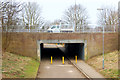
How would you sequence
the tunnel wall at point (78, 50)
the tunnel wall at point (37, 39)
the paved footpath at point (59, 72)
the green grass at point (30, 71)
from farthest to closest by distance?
the tunnel wall at point (78, 50)
the tunnel wall at point (37, 39)
the paved footpath at point (59, 72)
the green grass at point (30, 71)

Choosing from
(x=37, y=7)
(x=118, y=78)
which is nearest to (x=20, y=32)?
(x=118, y=78)

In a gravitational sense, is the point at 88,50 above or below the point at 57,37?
below

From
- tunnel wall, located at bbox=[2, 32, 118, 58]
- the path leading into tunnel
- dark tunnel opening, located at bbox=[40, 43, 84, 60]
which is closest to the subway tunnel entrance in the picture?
dark tunnel opening, located at bbox=[40, 43, 84, 60]

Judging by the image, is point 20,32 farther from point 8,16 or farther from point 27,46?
point 8,16

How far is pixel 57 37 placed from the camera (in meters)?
24.0

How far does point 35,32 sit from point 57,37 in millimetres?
3241

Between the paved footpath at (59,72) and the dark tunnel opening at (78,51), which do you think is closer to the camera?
the paved footpath at (59,72)

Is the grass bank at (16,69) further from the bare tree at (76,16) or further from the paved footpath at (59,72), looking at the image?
the bare tree at (76,16)

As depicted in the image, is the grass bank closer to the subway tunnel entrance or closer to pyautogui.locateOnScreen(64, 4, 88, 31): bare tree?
the subway tunnel entrance

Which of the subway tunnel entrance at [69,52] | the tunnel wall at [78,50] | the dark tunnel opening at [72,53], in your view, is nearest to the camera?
the subway tunnel entrance at [69,52]

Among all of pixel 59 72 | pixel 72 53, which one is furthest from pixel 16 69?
pixel 72 53

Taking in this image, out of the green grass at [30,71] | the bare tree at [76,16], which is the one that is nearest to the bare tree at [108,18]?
the bare tree at [76,16]

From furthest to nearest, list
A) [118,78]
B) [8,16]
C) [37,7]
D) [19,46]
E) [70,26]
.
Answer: [37,7] → [70,26] → [19,46] → [8,16] → [118,78]

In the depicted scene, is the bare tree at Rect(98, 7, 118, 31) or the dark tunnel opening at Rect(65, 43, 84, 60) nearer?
the dark tunnel opening at Rect(65, 43, 84, 60)
